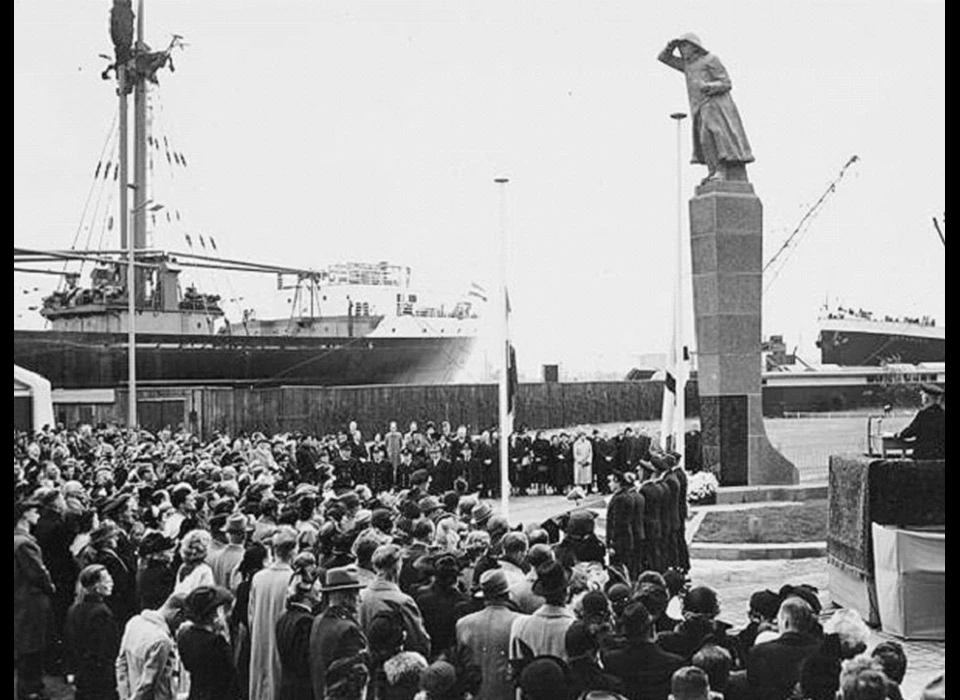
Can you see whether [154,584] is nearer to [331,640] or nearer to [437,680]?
[331,640]

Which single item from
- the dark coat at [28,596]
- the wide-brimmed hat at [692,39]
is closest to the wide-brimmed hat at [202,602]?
the dark coat at [28,596]

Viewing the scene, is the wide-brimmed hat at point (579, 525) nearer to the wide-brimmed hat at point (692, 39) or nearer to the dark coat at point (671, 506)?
the dark coat at point (671, 506)

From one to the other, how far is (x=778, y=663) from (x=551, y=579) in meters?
0.87

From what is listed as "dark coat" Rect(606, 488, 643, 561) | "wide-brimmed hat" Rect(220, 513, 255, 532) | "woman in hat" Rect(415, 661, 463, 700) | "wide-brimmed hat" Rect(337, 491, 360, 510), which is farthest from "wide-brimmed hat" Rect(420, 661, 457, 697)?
"dark coat" Rect(606, 488, 643, 561)

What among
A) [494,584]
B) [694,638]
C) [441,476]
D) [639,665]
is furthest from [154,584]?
[441,476]

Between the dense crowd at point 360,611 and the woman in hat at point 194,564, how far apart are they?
1 cm

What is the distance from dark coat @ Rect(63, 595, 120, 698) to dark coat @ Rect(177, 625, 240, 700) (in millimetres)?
462

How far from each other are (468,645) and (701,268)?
766cm

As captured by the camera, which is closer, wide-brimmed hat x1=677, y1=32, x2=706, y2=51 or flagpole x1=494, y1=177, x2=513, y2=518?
wide-brimmed hat x1=677, y1=32, x2=706, y2=51

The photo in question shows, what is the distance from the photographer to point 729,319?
11.0 m

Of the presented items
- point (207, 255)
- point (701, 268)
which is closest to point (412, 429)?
point (701, 268)

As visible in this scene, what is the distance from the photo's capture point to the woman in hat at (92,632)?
14.4ft

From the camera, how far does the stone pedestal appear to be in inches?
424

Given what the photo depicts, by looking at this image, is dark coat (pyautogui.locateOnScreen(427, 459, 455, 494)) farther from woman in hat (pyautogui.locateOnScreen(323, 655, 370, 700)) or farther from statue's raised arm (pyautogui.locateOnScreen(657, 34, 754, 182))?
woman in hat (pyautogui.locateOnScreen(323, 655, 370, 700))
